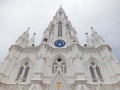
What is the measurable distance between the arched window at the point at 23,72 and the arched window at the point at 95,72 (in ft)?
27.3

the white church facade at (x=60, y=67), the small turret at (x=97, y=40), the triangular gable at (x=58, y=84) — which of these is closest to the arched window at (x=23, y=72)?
the white church facade at (x=60, y=67)

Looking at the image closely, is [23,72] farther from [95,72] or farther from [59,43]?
[95,72]

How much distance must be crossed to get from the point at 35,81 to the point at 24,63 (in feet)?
17.8

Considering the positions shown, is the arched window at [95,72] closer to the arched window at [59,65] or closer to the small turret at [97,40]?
the arched window at [59,65]

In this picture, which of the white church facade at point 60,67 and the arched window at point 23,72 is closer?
the white church facade at point 60,67

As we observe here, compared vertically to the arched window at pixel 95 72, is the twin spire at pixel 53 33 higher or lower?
higher

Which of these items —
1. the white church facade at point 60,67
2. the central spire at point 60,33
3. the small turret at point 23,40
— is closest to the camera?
the white church facade at point 60,67

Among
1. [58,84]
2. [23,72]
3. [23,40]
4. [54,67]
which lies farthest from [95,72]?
[23,40]

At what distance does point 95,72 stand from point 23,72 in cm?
918

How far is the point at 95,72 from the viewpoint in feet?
62.8

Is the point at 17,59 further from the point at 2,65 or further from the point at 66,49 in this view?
the point at 66,49

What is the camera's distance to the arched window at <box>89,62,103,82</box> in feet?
59.6

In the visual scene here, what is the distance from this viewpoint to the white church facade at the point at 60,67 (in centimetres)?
1633

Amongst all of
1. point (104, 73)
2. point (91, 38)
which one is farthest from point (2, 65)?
point (91, 38)
